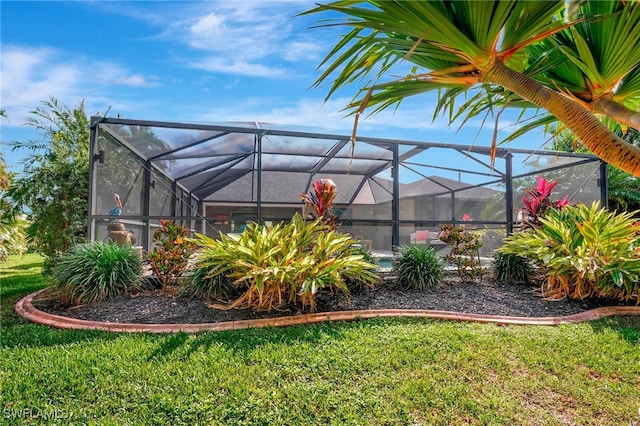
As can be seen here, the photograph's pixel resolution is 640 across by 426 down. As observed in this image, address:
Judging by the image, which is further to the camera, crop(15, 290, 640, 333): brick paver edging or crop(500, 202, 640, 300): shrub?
crop(500, 202, 640, 300): shrub

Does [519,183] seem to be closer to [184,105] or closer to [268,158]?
[268,158]

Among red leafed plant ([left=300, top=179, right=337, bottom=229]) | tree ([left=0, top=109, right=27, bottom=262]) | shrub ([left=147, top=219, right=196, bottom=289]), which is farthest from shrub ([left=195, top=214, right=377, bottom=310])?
tree ([left=0, top=109, right=27, bottom=262])

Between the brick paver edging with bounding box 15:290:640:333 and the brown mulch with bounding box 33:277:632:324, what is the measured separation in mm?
162

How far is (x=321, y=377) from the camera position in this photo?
2.51 meters

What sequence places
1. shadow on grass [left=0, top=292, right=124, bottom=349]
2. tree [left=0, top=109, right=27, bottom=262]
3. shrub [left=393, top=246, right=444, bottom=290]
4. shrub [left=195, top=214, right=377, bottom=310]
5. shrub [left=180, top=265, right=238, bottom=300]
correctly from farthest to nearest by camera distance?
1. tree [left=0, top=109, right=27, bottom=262]
2. shrub [left=393, top=246, right=444, bottom=290]
3. shrub [left=180, top=265, right=238, bottom=300]
4. shrub [left=195, top=214, right=377, bottom=310]
5. shadow on grass [left=0, top=292, right=124, bottom=349]

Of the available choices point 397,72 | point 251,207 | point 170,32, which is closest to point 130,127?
point 170,32

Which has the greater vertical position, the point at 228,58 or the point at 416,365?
the point at 228,58

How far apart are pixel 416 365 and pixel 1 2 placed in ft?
14.6

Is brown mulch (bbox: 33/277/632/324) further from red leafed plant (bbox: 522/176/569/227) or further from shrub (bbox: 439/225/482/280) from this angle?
red leafed plant (bbox: 522/176/569/227)

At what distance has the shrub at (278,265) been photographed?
3.86m

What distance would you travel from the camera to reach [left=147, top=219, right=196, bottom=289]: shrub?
15.9 feet

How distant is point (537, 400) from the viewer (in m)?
2.38

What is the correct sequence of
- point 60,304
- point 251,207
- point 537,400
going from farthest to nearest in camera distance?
1. point 251,207
2. point 60,304
3. point 537,400

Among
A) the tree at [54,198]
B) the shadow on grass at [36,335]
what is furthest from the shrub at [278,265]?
the tree at [54,198]
